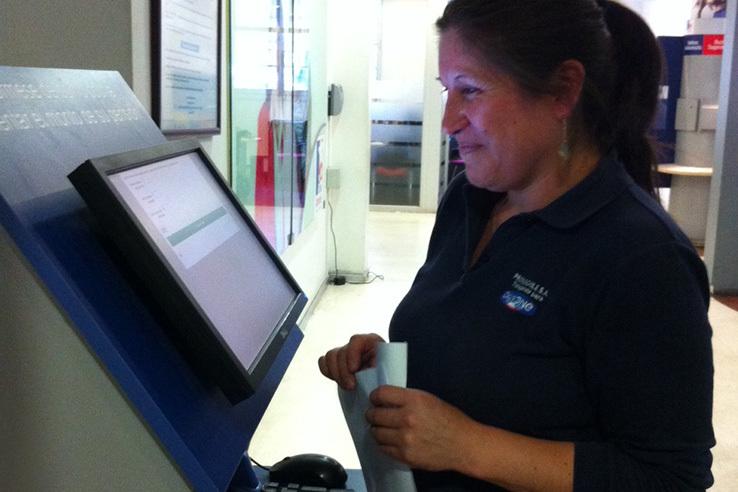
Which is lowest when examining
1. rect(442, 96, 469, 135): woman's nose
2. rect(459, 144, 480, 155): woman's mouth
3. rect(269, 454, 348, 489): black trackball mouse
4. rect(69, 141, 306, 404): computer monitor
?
rect(269, 454, 348, 489): black trackball mouse

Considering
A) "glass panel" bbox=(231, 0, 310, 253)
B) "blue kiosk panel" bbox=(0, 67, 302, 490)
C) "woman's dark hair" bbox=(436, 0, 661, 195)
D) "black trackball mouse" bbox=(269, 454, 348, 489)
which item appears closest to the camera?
"blue kiosk panel" bbox=(0, 67, 302, 490)

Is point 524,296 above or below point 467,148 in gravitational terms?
below

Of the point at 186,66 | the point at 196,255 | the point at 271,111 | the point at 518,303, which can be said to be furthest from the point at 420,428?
the point at 271,111

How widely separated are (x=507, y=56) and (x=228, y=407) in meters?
0.56

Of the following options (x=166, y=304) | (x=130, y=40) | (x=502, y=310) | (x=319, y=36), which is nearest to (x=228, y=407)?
(x=166, y=304)

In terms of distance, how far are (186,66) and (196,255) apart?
4.80 ft

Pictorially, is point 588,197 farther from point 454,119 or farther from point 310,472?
point 310,472

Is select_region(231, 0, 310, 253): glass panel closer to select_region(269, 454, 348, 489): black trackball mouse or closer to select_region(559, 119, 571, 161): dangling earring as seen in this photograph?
select_region(269, 454, 348, 489): black trackball mouse

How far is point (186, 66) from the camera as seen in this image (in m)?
2.14

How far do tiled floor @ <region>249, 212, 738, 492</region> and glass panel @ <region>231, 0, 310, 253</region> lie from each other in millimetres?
646

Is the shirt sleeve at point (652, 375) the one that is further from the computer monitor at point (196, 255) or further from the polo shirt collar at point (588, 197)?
the computer monitor at point (196, 255)

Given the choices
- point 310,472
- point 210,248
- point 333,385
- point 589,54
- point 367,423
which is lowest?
point 333,385

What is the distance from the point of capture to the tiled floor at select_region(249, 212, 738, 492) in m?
2.98

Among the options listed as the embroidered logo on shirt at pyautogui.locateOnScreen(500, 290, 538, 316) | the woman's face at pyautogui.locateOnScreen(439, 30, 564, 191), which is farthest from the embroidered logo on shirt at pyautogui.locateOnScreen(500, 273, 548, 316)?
the woman's face at pyautogui.locateOnScreen(439, 30, 564, 191)
